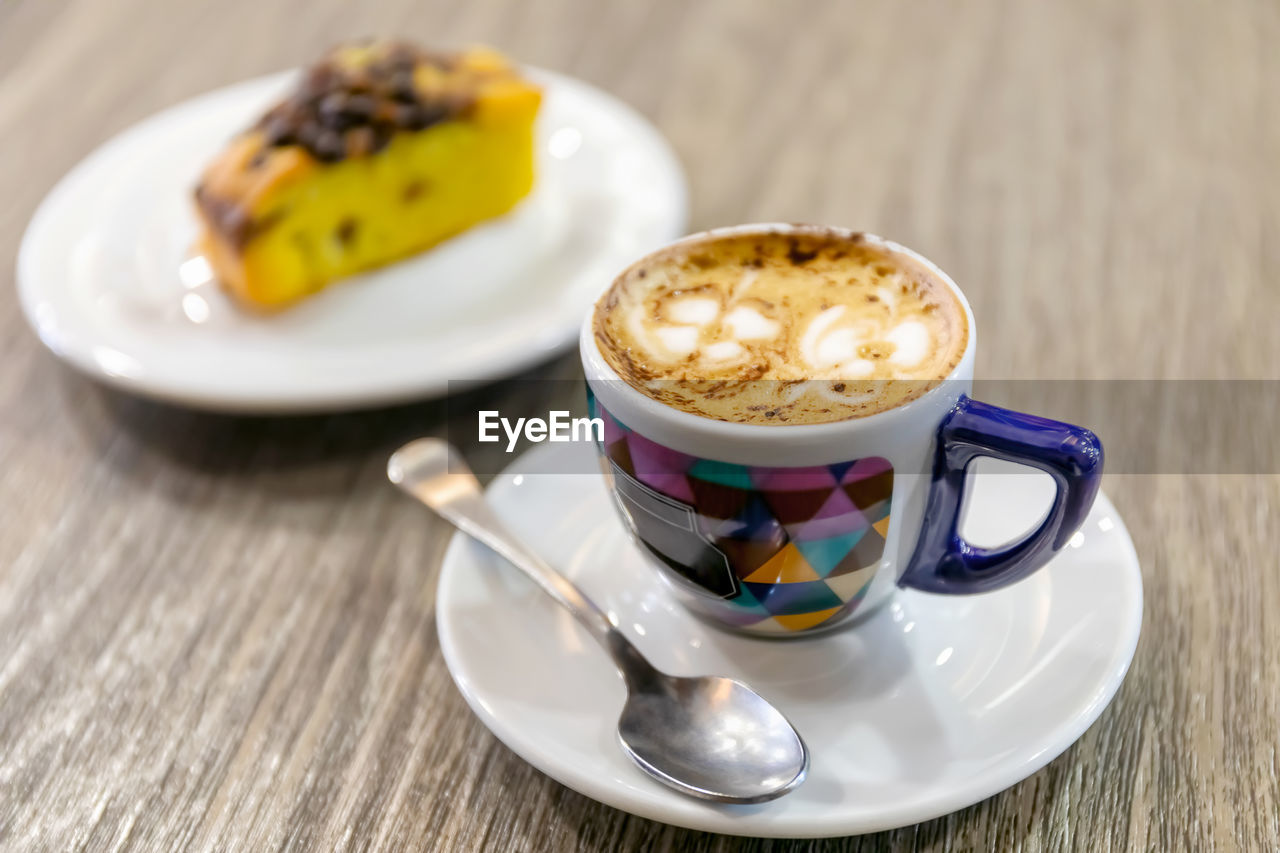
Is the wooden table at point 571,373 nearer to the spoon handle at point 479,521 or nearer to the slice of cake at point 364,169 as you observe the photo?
the spoon handle at point 479,521

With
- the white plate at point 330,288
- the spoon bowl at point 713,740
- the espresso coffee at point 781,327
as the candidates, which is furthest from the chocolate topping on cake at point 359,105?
the spoon bowl at point 713,740

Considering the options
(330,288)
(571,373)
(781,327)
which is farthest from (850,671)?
(330,288)

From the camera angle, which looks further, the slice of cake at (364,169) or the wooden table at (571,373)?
the slice of cake at (364,169)

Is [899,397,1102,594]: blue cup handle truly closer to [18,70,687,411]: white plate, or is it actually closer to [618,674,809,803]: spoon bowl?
[618,674,809,803]: spoon bowl

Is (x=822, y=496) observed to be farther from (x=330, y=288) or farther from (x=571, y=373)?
(x=330, y=288)

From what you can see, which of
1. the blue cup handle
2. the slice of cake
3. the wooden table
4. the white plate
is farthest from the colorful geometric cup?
the slice of cake

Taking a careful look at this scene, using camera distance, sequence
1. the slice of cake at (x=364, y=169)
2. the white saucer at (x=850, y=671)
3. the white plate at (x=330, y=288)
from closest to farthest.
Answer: the white saucer at (x=850, y=671), the white plate at (x=330, y=288), the slice of cake at (x=364, y=169)
